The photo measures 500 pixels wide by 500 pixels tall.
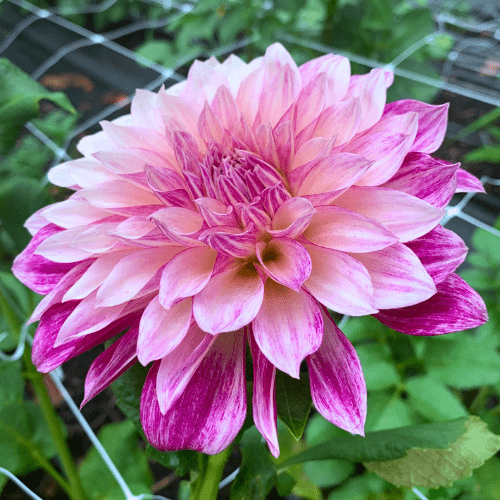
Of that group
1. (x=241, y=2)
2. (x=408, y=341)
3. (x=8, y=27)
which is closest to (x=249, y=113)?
(x=408, y=341)

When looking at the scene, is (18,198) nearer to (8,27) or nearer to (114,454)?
(114,454)

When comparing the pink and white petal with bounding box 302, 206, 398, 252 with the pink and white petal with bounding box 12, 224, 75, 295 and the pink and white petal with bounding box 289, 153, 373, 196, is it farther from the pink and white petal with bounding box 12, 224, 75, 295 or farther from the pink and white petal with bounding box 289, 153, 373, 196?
the pink and white petal with bounding box 12, 224, 75, 295

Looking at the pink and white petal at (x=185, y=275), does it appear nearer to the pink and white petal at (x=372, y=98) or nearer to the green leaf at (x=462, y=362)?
the pink and white petal at (x=372, y=98)

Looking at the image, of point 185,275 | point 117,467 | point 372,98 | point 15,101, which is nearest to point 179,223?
point 185,275

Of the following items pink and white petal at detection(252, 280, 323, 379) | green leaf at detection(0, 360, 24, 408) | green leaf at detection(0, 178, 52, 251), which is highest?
pink and white petal at detection(252, 280, 323, 379)

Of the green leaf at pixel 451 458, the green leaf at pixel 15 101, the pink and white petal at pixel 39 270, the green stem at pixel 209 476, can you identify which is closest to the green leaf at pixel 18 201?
the green leaf at pixel 15 101

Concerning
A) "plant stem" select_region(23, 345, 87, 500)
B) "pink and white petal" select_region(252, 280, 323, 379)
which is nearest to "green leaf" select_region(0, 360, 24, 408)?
"plant stem" select_region(23, 345, 87, 500)

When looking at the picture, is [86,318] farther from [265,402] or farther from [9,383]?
[9,383]
